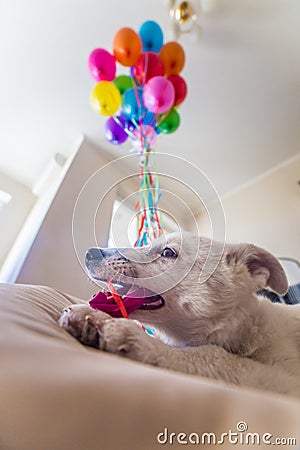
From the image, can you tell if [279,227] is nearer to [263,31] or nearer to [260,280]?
[263,31]

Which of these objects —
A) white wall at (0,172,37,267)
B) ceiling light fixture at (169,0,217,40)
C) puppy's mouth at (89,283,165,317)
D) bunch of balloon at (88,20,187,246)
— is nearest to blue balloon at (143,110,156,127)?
bunch of balloon at (88,20,187,246)

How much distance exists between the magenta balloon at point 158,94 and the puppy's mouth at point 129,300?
2.94 feet

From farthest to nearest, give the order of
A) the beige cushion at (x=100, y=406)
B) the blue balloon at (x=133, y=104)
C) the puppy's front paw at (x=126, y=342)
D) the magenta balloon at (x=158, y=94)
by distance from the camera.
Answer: the blue balloon at (x=133, y=104), the magenta balloon at (x=158, y=94), the puppy's front paw at (x=126, y=342), the beige cushion at (x=100, y=406)

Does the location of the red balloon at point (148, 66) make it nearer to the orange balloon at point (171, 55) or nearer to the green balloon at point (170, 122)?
the orange balloon at point (171, 55)

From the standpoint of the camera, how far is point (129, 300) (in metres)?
0.41

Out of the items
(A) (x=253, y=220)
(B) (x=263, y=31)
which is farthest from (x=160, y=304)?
(A) (x=253, y=220)

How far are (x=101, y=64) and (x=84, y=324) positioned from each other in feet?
4.05

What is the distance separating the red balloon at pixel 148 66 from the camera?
106 centimetres

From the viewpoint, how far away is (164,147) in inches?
76.7

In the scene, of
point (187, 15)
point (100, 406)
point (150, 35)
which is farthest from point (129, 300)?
point (187, 15)

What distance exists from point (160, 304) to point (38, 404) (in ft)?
1.01

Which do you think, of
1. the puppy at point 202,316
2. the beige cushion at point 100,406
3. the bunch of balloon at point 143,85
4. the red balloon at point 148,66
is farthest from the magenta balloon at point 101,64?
the beige cushion at point 100,406

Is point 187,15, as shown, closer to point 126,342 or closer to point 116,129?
point 116,129

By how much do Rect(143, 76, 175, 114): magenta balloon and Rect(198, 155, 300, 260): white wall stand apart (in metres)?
1.14
